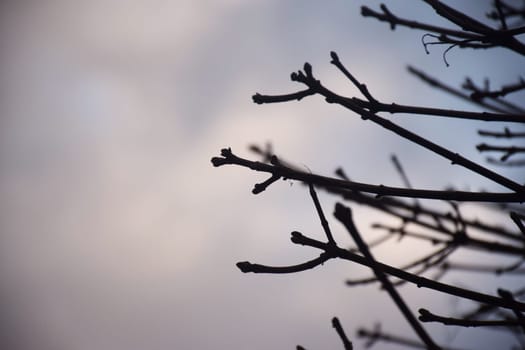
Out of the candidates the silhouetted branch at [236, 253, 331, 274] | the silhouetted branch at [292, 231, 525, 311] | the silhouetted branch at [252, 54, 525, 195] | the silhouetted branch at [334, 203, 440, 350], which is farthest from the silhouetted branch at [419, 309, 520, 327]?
the silhouetted branch at [334, 203, 440, 350]

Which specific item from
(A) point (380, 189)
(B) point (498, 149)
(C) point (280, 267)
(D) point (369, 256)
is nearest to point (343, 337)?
(C) point (280, 267)

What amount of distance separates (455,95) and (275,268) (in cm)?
221

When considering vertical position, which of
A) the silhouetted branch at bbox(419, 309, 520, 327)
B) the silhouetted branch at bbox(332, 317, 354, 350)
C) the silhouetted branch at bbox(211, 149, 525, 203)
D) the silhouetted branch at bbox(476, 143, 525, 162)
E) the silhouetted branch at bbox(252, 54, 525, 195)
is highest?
the silhouetted branch at bbox(476, 143, 525, 162)

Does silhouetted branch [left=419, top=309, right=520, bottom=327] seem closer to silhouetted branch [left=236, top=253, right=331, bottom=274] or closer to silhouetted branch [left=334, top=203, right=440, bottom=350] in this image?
silhouetted branch [left=236, top=253, right=331, bottom=274]

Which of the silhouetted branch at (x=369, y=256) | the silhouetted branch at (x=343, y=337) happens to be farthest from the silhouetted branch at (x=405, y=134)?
the silhouetted branch at (x=343, y=337)

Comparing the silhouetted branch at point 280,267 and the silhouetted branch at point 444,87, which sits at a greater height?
the silhouetted branch at point 444,87

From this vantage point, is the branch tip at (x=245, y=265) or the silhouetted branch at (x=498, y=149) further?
the silhouetted branch at (x=498, y=149)

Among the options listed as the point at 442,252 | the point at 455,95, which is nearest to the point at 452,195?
the point at 442,252

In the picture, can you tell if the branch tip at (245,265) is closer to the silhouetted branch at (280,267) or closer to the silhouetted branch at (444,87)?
the silhouetted branch at (280,267)

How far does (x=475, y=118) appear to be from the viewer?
1796 mm

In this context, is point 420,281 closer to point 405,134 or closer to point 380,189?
point 380,189

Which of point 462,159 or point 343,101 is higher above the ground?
point 343,101

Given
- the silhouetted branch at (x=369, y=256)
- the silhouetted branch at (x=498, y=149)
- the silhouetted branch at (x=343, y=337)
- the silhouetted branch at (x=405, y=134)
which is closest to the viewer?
the silhouetted branch at (x=369, y=256)

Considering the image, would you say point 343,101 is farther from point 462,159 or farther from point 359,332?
point 359,332
